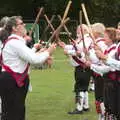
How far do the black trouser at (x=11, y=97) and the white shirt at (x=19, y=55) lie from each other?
0.18 m

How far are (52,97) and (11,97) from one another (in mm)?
5413

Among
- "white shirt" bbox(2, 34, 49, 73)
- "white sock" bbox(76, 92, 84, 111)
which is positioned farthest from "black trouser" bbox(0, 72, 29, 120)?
"white sock" bbox(76, 92, 84, 111)

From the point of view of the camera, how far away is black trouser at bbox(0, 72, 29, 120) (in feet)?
23.9

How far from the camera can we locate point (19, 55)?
719cm

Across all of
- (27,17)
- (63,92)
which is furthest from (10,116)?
(27,17)

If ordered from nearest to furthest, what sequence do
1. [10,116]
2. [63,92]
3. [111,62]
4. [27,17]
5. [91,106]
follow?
[111,62] → [10,116] → [91,106] → [63,92] → [27,17]

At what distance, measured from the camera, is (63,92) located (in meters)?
13.6

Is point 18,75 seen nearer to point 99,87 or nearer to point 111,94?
point 111,94

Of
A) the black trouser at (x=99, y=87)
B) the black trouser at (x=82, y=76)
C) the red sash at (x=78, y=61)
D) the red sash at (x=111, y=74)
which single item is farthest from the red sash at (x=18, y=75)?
the black trouser at (x=82, y=76)

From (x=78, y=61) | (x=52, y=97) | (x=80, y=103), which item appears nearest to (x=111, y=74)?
(x=78, y=61)

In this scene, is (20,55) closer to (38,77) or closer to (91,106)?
(91,106)

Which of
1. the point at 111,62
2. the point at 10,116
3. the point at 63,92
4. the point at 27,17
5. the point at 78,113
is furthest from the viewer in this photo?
the point at 27,17

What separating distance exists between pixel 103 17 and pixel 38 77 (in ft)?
79.3

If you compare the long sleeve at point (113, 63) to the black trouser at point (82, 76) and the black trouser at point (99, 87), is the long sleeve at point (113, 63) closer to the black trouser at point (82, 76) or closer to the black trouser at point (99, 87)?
the black trouser at point (99, 87)
